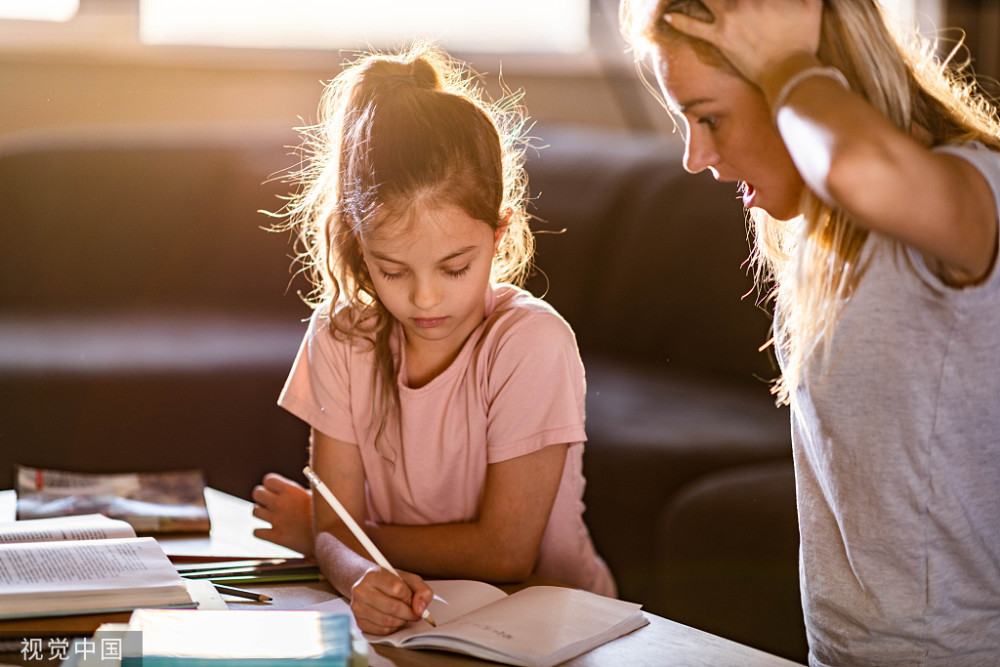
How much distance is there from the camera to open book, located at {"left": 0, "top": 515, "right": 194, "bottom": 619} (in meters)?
0.81

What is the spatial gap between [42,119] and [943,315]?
2.48m

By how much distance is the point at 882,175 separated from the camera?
61 centimetres

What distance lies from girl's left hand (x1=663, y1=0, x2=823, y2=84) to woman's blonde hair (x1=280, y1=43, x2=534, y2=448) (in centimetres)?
40

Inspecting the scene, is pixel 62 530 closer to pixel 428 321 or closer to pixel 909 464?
pixel 428 321

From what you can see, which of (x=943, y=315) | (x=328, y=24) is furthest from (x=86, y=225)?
(x=943, y=315)

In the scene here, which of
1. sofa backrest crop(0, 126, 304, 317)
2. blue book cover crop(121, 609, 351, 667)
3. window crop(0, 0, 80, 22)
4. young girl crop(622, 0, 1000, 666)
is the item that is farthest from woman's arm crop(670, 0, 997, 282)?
window crop(0, 0, 80, 22)

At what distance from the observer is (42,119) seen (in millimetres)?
2652

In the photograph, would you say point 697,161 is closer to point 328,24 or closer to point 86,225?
point 86,225

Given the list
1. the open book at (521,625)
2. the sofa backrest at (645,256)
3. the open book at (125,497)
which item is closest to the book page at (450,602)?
the open book at (521,625)

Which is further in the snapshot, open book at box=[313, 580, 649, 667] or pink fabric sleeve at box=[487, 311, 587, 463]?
pink fabric sleeve at box=[487, 311, 587, 463]

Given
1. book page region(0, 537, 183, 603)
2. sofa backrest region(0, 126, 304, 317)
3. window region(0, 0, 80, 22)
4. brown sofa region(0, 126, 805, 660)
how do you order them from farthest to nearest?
window region(0, 0, 80, 22)
sofa backrest region(0, 126, 304, 317)
brown sofa region(0, 126, 805, 660)
book page region(0, 537, 183, 603)

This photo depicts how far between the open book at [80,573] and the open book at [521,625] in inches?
5.6

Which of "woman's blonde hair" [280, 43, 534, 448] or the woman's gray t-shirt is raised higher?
"woman's blonde hair" [280, 43, 534, 448]

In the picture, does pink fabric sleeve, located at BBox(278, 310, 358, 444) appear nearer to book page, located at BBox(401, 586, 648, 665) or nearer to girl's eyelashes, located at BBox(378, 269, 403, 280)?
girl's eyelashes, located at BBox(378, 269, 403, 280)
